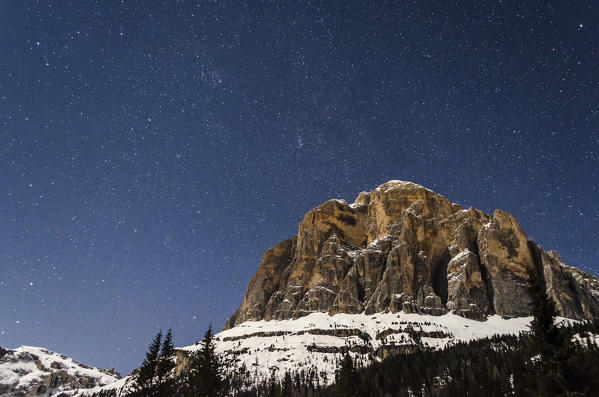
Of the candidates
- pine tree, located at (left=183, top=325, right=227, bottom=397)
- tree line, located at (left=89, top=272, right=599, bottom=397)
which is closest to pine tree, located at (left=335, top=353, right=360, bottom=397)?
tree line, located at (left=89, top=272, right=599, bottom=397)

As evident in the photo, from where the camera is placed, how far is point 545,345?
2512 centimetres

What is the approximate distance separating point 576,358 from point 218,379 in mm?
28719

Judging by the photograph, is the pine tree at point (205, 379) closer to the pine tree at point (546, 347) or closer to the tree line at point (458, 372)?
the tree line at point (458, 372)

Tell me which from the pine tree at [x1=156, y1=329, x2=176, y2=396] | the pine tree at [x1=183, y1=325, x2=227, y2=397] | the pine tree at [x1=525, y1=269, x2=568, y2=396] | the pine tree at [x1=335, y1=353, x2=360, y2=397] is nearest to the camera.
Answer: the pine tree at [x1=525, y1=269, x2=568, y2=396]

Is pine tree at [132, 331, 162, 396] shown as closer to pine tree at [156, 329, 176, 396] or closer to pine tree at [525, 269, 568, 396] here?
pine tree at [156, 329, 176, 396]

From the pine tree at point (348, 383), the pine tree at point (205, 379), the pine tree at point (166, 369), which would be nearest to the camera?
the pine tree at point (205, 379)

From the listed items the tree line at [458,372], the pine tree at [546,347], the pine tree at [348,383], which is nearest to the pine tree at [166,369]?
the tree line at [458,372]

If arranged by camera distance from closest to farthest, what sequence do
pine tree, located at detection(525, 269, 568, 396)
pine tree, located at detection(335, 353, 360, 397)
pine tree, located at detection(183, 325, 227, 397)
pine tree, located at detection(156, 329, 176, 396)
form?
pine tree, located at detection(525, 269, 568, 396) < pine tree, located at detection(183, 325, 227, 397) < pine tree, located at detection(156, 329, 176, 396) < pine tree, located at detection(335, 353, 360, 397)

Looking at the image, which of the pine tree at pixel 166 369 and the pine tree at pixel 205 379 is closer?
the pine tree at pixel 205 379

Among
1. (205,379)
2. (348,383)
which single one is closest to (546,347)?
(205,379)

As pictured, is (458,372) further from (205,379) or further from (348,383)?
(205,379)

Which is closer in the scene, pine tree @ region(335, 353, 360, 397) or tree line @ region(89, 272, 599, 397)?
tree line @ region(89, 272, 599, 397)

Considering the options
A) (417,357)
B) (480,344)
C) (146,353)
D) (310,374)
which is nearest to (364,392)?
(146,353)

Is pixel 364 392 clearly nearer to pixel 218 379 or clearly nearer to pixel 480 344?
pixel 218 379
